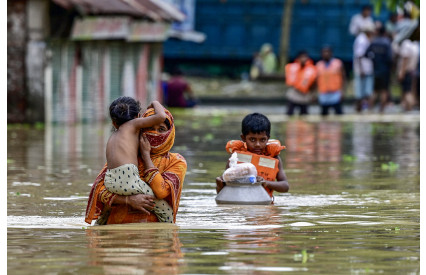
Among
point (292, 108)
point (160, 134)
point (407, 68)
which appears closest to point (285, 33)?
point (407, 68)

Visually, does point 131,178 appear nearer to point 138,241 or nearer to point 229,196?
point 138,241

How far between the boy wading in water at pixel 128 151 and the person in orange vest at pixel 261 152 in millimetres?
1589

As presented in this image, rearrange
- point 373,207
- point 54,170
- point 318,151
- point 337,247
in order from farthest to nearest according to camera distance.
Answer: point 318,151 < point 54,170 < point 373,207 < point 337,247

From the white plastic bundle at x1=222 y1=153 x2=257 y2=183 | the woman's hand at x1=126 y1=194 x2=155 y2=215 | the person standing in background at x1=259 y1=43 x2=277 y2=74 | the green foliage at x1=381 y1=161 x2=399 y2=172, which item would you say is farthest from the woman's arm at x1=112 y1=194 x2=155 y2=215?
the person standing in background at x1=259 y1=43 x2=277 y2=74

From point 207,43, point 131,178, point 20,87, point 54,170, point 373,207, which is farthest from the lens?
point 207,43

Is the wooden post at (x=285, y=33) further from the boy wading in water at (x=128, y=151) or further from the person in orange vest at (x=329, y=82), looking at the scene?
the boy wading in water at (x=128, y=151)

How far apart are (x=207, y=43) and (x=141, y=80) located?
494 inches

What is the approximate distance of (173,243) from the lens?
7.80 m

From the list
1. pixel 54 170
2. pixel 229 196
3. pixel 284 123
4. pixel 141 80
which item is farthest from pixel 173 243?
pixel 141 80

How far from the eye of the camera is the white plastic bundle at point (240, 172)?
33.7 ft

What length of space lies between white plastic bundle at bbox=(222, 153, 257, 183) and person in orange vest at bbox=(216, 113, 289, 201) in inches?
4.5

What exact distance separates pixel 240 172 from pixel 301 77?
837 inches

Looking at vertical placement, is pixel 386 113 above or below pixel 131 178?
below

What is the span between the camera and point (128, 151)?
28.7 ft
